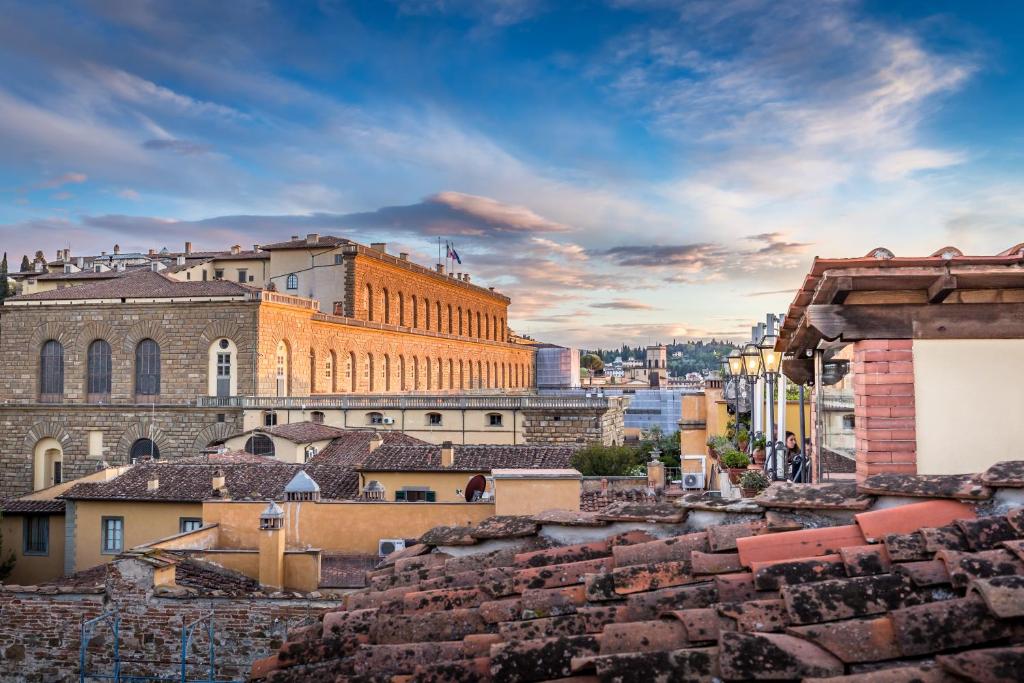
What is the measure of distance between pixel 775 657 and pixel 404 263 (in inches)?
2088

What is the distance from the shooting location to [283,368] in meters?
38.6

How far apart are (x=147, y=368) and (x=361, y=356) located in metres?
11.2

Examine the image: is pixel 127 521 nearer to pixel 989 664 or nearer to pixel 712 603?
pixel 712 603

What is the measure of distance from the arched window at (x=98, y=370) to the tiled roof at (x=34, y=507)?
16.6 m

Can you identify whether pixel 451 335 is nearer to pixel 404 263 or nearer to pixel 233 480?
pixel 404 263

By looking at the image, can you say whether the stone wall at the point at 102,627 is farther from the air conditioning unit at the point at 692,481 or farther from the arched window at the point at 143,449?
the arched window at the point at 143,449

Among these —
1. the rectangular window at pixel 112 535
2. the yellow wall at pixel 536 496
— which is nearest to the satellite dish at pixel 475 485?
the yellow wall at pixel 536 496

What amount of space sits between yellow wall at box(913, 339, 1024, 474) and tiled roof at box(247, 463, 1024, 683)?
5.84ft

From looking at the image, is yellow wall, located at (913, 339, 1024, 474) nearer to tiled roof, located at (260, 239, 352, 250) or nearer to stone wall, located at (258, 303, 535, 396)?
stone wall, located at (258, 303, 535, 396)

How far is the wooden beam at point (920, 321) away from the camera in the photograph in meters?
5.03

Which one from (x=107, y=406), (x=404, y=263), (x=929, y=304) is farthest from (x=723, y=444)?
(x=404, y=263)

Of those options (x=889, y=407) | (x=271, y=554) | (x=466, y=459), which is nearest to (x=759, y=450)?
(x=271, y=554)

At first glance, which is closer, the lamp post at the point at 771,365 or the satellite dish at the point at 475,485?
the lamp post at the point at 771,365

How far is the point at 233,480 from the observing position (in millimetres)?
20312
